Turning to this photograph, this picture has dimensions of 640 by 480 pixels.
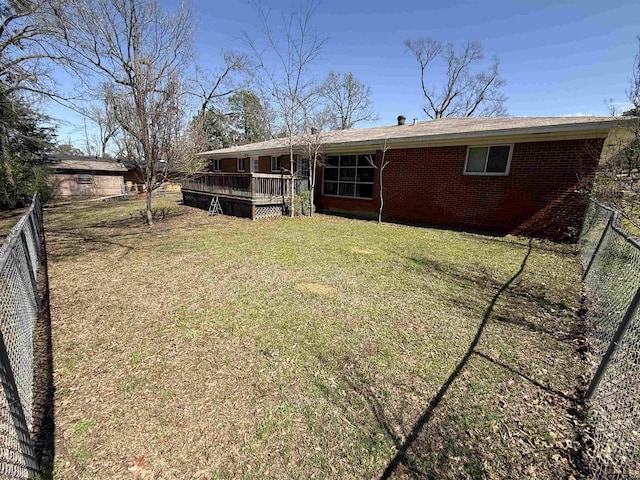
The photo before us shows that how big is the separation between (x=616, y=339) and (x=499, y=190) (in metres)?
7.38

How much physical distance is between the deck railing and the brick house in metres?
0.27

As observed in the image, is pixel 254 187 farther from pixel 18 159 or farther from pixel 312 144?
pixel 18 159

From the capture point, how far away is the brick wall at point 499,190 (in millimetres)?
7488

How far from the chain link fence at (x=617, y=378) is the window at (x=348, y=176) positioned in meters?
8.88

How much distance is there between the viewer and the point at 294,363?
2.88m

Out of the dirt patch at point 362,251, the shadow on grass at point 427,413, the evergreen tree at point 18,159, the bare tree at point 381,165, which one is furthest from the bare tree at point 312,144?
the evergreen tree at point 18,159

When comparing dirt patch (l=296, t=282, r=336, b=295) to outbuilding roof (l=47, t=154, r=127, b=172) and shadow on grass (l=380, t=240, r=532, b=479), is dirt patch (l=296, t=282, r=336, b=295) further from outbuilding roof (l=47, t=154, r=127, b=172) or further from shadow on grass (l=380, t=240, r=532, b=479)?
outbuilding roof (l=47, t=154, r=127, b=172)

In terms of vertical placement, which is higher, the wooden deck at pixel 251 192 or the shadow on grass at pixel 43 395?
the wooden deck at pixel 251 192

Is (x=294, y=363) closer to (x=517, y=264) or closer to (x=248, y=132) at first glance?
(x=517, y=264)

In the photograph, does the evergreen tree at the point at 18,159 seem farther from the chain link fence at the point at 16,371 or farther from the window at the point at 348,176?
the chain link fence at the point at 16,371

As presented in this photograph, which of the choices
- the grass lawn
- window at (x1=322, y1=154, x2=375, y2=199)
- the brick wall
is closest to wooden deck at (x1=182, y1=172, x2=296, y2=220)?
window at (x1=322, y1=154, x2=375, y2=199)

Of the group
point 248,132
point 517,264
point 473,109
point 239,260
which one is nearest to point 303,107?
point 239,260

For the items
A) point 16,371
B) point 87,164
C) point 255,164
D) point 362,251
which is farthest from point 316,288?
point 87,164

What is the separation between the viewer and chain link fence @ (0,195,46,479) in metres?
1.69
